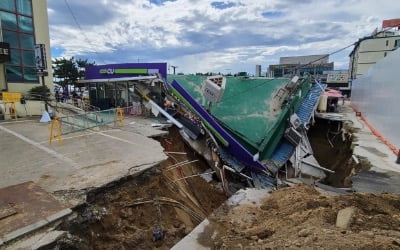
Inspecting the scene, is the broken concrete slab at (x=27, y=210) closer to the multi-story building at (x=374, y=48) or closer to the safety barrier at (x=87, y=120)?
the safety barrier at (x=87, y=120)

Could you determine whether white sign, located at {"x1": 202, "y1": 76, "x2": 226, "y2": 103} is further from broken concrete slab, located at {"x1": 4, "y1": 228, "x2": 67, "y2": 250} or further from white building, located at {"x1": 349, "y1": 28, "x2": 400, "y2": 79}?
white building, located at {"x1": 349, "y1": 28, "x2": 400, "y2": 79}

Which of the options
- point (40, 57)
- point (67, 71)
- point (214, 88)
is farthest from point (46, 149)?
point (67, 71)

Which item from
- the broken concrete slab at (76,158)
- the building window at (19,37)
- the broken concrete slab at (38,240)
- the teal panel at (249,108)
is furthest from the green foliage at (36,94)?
the broken concrete slab at (38,240)

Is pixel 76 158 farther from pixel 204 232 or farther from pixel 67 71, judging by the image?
pixel 67 71

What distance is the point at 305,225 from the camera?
3.24 metres

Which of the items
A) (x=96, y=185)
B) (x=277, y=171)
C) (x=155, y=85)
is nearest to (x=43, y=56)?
(x=155, y=85)

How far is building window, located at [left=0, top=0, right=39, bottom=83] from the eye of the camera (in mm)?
16234

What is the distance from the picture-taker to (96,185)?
15.5 feet

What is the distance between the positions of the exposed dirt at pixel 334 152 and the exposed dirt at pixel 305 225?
13.0 ft

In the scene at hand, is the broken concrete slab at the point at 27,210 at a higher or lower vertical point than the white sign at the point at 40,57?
lower

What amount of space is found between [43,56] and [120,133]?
5.79 m

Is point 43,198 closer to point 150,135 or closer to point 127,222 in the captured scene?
point 127,222

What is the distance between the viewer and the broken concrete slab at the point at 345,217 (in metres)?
3.09

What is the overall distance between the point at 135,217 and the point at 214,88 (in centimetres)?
771
